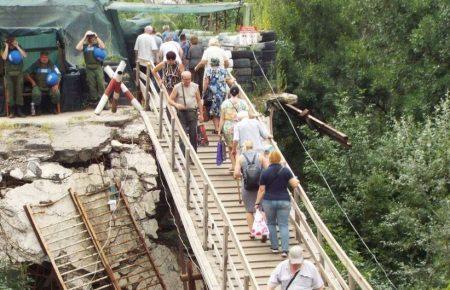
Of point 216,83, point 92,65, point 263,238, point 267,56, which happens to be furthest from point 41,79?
point 263,238

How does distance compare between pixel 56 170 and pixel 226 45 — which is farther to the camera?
pixel 226 45

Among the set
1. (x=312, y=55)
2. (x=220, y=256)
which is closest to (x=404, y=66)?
(x=312, y=55)

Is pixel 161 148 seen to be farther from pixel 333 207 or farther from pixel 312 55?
pixel 312 55

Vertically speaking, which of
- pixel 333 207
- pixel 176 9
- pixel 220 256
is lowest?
pixel 333 207

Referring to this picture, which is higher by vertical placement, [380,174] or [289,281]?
[289,281]

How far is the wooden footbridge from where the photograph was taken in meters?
14.8

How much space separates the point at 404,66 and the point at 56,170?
1093 centimetres

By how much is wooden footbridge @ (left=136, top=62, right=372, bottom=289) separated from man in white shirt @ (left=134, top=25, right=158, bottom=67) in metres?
1.88

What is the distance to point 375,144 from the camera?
2372 cm

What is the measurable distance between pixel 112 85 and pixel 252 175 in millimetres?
4961

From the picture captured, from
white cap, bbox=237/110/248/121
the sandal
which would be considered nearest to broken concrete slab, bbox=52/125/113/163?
white cap, bbox=237/110/248/121

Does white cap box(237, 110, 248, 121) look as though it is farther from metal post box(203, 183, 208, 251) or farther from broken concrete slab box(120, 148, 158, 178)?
broken concrete slab box(120, 148, 158, 178)

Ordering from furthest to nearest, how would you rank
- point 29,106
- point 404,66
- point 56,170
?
point 404,66 → point 29,106 → point 56,170

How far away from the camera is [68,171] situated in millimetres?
18422
